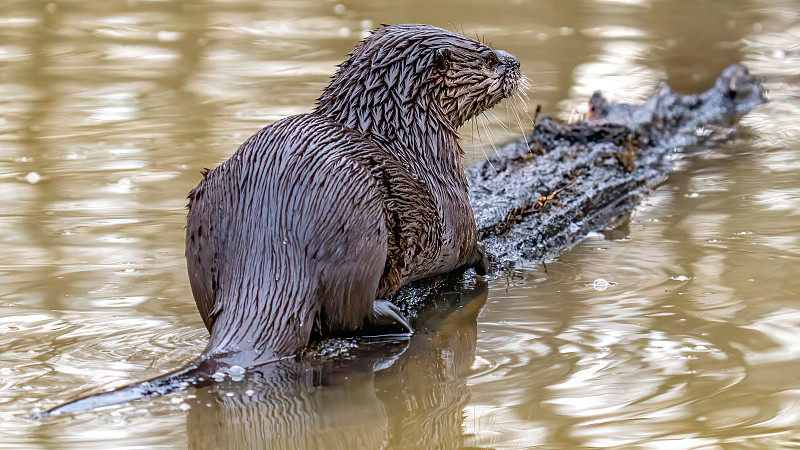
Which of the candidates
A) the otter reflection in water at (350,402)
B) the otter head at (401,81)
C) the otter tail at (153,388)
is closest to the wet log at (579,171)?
the otter head at (401,81)

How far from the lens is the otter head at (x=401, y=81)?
3219 millimetres

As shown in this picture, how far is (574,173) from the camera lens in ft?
14.7

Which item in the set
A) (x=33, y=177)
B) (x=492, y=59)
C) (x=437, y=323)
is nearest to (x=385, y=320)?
(x=437, y=323)

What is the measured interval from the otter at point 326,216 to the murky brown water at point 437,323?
0.18 m

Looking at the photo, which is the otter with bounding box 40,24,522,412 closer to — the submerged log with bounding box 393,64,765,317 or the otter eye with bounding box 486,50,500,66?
the otter eye with bounding box 486,50,500,66

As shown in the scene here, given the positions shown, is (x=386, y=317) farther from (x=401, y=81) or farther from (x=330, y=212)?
(x=401, y=81)

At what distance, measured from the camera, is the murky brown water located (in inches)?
101

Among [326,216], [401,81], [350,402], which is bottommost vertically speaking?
[350,402]

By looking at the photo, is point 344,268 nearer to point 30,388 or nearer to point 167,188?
point 30,388

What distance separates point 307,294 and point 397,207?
45cm

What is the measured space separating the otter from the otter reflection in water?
10 centimetres

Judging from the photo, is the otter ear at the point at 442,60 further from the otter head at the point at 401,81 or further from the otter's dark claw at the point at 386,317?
the otter's dark claw at the point at 386,317

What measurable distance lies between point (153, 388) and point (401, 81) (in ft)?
4.42

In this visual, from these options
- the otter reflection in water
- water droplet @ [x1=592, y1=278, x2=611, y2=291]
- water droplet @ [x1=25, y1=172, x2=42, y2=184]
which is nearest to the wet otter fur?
the otter reflection in water
